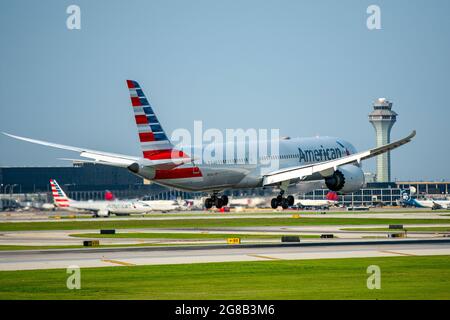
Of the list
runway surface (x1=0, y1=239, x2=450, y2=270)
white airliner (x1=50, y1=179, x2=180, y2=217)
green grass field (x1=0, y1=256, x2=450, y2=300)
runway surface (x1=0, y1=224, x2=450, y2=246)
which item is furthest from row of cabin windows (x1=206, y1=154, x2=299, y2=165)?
white airliner (x1=50, y1=179, x2=180, y2=217)

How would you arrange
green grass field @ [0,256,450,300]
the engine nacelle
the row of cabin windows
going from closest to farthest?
green grass field @ [0,256,450,300], the row of cabin windows, the engine nacelle

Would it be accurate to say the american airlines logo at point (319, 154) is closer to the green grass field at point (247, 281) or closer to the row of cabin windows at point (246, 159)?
the row of cabin windows at point (246, 159)

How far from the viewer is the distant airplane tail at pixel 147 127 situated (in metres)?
75.4

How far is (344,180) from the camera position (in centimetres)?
9044

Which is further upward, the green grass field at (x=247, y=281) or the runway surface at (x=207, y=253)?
the runway surface at (x=207, y=253)

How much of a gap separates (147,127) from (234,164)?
13129 millimetres

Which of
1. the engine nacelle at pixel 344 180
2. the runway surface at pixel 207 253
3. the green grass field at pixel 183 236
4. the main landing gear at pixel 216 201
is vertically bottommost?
the runway surface at pixel 207 253

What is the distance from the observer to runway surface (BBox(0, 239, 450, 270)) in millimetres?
52219

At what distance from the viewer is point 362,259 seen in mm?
53094

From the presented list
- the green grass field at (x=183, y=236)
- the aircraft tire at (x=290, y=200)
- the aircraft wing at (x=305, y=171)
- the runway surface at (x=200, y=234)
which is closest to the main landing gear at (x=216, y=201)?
the runway surface at (x=200, y=234)

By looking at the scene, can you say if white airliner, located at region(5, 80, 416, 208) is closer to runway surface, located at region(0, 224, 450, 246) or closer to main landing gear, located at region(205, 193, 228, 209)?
main landing gear, located at region(205, 193, 228, 209)

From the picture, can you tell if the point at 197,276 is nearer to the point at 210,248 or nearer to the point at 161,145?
the point at 210,248
